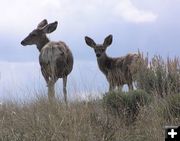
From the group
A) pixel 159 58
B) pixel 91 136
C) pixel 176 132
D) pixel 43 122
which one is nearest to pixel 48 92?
pixel 43 122

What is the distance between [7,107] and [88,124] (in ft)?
10.1

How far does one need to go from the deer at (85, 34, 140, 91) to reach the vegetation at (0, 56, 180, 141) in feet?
13.3

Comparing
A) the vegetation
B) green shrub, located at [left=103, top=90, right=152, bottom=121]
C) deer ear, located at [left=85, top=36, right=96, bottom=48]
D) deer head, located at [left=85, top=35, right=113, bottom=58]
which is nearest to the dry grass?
the vegetation

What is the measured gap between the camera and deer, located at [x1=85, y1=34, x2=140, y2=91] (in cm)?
1465

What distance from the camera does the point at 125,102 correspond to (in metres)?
9.80

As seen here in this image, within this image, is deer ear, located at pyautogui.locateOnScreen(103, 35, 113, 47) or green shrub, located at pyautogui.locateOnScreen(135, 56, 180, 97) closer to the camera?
green shrub, located at pyautogui.locateOnScreen(135, 56, 180, 97)

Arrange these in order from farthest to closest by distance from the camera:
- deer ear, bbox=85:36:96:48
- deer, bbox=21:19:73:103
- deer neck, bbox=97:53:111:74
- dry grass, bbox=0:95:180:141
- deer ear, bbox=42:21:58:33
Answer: deer ear, bbox=85:36:96:48, deer neck, bbox=97:53:111:74, deer ear, bbox=42:21:58:33, deer, bbox=21:19:73:103, dry grass, bbox=0:95:180:141

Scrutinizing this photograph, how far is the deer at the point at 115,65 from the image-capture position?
14648 mm

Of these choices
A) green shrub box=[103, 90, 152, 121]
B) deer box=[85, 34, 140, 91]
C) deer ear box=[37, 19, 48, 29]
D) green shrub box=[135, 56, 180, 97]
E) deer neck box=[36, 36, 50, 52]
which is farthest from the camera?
deer ear box=[37, 19, 48, 29]

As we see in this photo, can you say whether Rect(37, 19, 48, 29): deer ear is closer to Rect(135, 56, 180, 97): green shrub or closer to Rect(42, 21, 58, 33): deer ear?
Rect(42, 21, 58, 33): deer ear

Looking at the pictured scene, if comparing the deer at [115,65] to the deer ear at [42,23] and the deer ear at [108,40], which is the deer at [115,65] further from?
the deer ear at [42,23]

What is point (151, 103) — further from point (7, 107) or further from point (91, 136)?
point (7, 107)

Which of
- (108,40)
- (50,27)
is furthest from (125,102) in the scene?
(108,40)

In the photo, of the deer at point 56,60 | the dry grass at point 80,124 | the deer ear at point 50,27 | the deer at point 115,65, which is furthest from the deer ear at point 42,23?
Result: the dry grass at point 80,124
